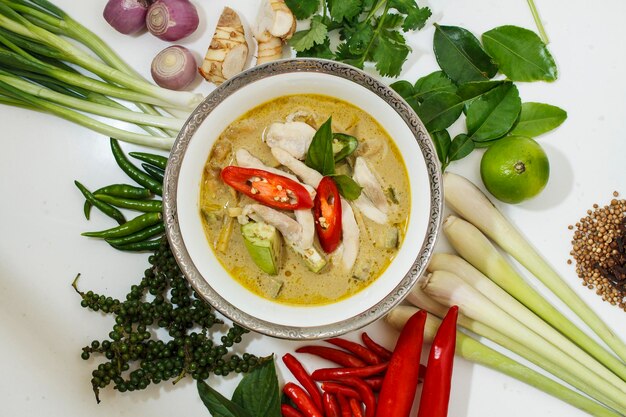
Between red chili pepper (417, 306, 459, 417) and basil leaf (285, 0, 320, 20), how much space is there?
1322mm

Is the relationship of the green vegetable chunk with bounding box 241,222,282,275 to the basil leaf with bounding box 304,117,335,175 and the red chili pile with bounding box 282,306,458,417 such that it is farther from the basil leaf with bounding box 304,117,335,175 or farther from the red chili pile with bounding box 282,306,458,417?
the red chili pile with bounding box 282,306,458,417

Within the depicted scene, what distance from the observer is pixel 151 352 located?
2.60 m

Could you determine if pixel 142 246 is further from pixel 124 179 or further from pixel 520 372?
pixel 520 372

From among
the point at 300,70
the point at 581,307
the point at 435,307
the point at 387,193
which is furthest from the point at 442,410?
the point at 300,70

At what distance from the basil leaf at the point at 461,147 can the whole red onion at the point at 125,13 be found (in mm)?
1417

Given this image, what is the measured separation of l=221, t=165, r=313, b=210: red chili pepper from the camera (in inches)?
93.0

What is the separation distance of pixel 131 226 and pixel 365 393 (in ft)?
3.86

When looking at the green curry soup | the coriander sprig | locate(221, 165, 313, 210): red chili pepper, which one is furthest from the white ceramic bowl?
the coriander sprig

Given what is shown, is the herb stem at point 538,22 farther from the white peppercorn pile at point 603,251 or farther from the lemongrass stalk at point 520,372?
the lemongrass stalk at point 520,372

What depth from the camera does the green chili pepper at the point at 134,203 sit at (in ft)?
8.73

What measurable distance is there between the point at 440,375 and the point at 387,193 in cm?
75

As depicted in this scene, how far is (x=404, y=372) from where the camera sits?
2.55 metres

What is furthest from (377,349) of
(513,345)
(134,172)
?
(134,172)

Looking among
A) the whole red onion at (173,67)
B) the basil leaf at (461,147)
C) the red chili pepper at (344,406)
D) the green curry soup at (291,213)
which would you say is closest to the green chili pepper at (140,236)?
the green curry soup at (291,213)
